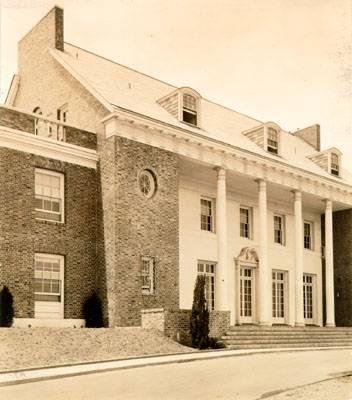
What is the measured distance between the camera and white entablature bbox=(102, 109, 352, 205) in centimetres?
2388

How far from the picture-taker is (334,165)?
120ft

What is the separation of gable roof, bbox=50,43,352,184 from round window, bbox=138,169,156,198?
7.40ft

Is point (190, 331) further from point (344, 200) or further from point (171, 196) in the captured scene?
point (344, 200)

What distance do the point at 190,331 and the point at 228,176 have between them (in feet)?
31.4

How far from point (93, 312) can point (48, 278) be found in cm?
203

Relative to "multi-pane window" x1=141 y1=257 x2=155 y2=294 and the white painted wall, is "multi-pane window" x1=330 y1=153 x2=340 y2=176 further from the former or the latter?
"multi-pane window" x1=141 y1=257 x2=155 y2=294

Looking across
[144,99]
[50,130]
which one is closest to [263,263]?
[144,99]

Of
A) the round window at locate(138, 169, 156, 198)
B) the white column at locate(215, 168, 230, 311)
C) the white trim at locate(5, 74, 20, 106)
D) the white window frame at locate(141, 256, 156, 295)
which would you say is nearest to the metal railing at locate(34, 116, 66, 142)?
the round window at locate(138, 169, 156, 198)

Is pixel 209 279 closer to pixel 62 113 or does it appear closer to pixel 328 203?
pixel 328 203

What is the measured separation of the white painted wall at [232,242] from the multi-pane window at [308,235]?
26 cm

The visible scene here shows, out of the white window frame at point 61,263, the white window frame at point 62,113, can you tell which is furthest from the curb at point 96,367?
the white window frame at point 62,113

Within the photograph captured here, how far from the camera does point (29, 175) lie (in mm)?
22234

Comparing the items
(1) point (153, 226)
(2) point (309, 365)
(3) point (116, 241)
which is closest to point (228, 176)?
(1) point (153, 226)

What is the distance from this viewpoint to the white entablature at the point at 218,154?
23.9 m
